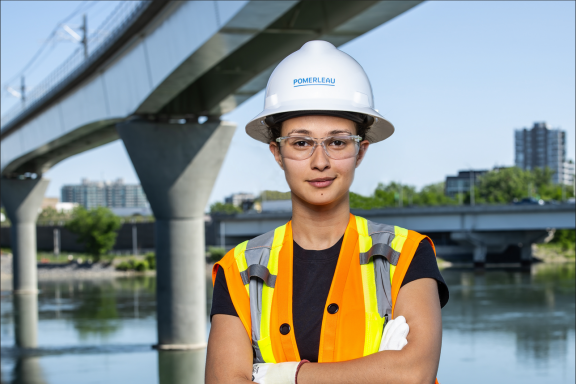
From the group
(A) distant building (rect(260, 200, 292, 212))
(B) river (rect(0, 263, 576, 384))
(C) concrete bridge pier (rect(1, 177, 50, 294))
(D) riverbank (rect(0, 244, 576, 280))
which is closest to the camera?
(A) distant building (rect(260, 200, 292, 212))

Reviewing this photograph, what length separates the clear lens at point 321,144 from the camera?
95.4 inches

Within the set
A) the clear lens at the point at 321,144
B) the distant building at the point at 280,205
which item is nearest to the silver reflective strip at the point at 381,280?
the clear lens at the point at 321,144

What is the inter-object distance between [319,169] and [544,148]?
578 ft

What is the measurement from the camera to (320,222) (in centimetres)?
248

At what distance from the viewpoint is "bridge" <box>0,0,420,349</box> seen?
11.1m

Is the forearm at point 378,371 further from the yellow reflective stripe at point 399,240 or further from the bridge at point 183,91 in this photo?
the bridge at point 183,91

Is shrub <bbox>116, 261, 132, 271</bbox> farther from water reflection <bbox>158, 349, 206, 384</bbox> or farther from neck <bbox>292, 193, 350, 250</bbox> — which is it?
neck <bbox>292, 193, 350, 250</bbox>

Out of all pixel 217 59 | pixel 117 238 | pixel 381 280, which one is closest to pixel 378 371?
pixel 381 280

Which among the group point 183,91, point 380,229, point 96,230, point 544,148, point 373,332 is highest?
point 544,148

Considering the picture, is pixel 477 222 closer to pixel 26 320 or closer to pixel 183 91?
pixel 26 320

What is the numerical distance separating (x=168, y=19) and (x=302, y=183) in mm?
11527

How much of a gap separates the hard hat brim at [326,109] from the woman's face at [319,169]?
5 cm

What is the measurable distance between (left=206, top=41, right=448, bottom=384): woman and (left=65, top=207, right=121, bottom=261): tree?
58615 mm

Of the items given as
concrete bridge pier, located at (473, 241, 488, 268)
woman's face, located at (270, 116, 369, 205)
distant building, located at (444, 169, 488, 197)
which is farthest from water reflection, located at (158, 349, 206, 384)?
distant building, located at (444, 169, 488, 197)
